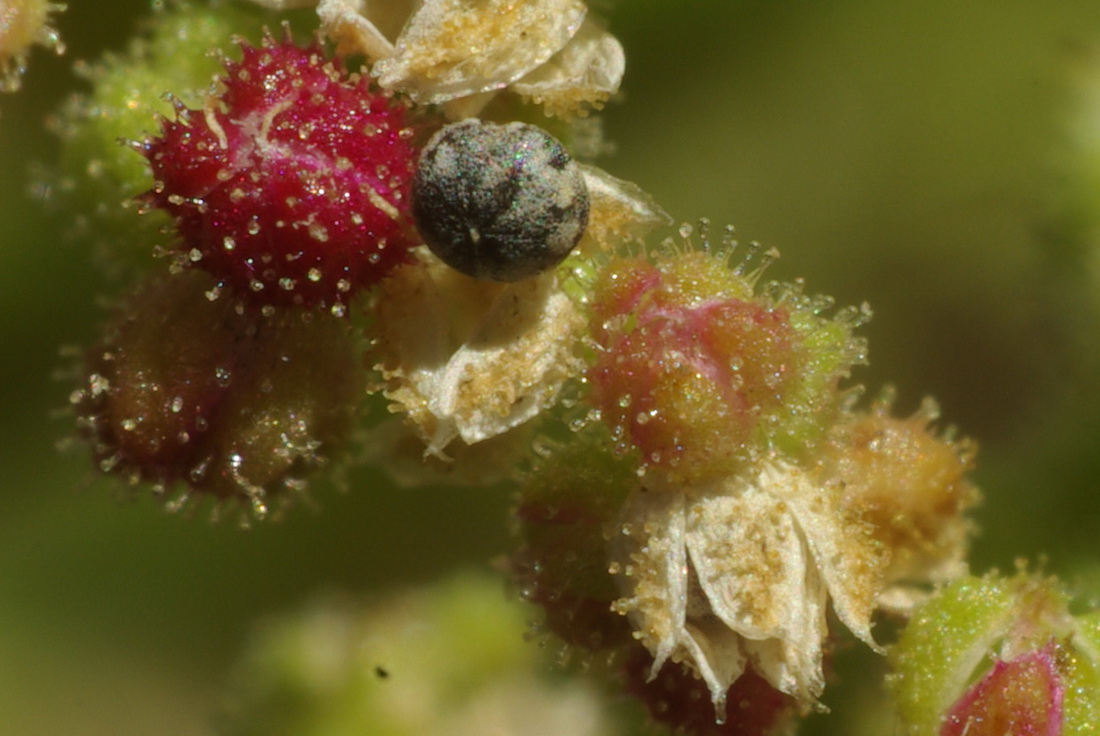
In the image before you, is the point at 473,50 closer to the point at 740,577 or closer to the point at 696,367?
the point at 696,367

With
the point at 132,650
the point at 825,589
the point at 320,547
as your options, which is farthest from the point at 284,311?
the point at 132,650

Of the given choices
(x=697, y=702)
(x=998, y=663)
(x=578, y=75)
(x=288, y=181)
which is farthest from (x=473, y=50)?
(x=998, y=663)

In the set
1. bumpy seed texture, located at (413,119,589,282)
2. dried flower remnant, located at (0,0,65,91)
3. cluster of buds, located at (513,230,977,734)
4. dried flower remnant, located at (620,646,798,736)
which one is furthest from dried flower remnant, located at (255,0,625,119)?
dried flower remnant, located at (620,646,798,736)

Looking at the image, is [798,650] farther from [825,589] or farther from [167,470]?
[167,470]

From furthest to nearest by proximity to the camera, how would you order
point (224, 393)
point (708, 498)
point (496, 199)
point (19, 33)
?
point (19, 33) < point (224, 393) < point (708, 498) < point (496, 199)

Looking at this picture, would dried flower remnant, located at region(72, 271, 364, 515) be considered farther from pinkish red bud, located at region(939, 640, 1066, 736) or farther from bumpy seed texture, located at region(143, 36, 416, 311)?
pinkish red bud, located at region(939, 640, 1066, 736)

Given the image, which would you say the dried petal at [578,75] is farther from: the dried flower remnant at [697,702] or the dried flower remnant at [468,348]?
the dried flower remnant at [697,702]
